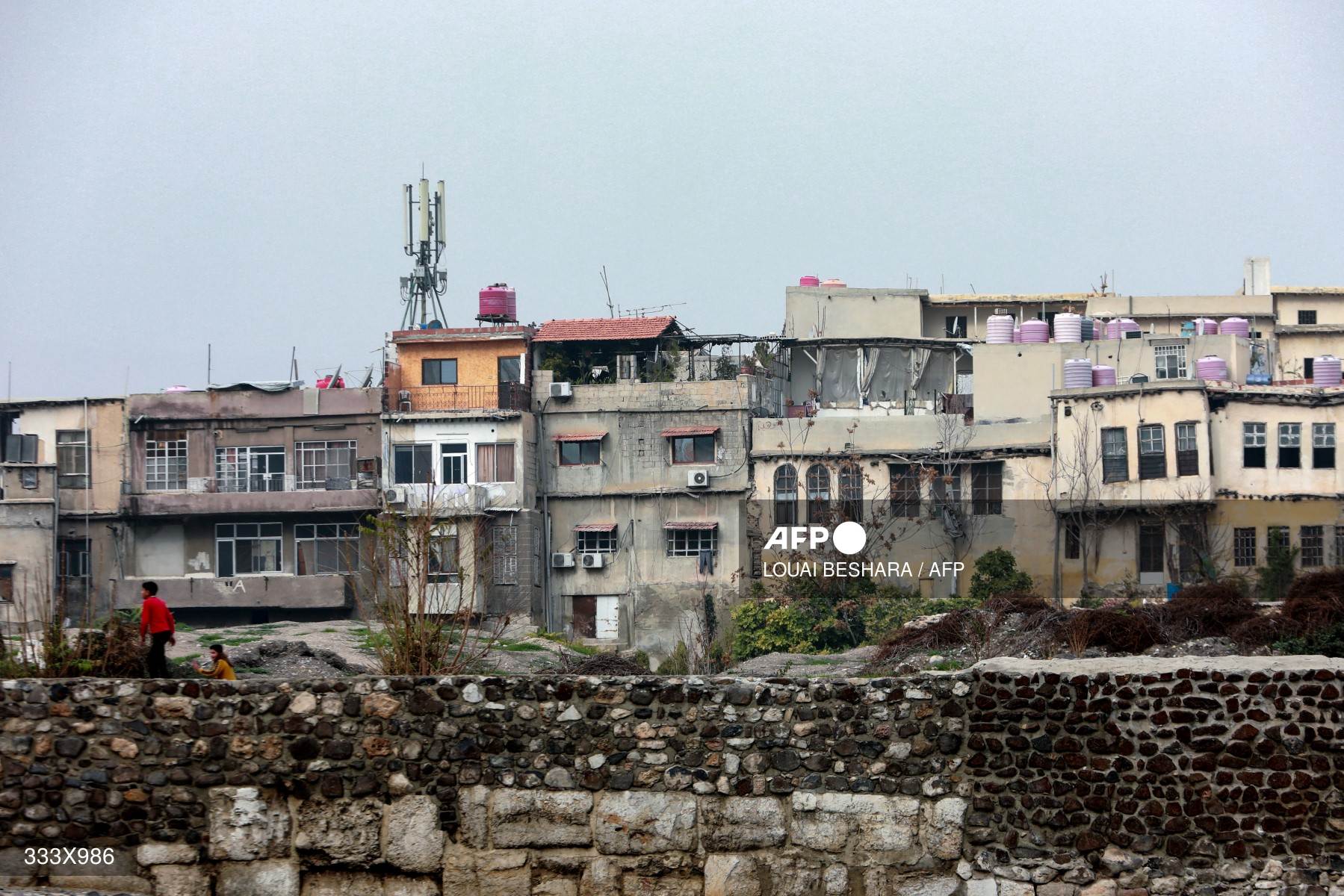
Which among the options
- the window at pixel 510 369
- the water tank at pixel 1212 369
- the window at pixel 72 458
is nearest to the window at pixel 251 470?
the window at pixel 72 458

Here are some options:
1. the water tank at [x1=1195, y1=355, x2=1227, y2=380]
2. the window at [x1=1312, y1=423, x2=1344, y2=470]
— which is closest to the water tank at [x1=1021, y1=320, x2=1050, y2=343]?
the water tank at [x1=1195, y1=355, x2=1227, y2=380]

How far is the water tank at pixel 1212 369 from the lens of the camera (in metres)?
48.6

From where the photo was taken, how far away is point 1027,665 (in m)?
11.9

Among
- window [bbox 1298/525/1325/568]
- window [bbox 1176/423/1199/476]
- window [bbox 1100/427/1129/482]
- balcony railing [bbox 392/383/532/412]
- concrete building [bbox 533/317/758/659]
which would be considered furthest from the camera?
balcony railing [bbox 392/383/532/412]

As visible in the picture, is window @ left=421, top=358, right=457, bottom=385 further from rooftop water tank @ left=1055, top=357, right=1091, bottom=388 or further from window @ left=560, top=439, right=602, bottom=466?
rooftop water tank @ left=1055, top=357, right=1091, bottom=388

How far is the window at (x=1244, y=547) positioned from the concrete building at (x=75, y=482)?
3141 centimetres

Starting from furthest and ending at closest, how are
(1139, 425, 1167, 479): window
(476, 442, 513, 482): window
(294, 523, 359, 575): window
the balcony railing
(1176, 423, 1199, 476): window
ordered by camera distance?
1. the balcony railing
2. (294, 523, 359, 575): window
3. (476, 442, 513, 482): window
4. (1139, 425, 1167, 479): window
5. (1176, 423, 1199, 476): window

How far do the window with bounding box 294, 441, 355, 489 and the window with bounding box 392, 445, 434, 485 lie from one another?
1248 millimetres

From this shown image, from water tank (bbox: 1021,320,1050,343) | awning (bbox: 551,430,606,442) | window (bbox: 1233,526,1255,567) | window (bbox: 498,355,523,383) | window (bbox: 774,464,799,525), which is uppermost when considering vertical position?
water tank (bbox: 1021,320,1050,343)

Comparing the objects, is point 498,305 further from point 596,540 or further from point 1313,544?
point 1313,544

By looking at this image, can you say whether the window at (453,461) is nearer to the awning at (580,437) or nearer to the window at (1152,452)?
the awning at (580,437)

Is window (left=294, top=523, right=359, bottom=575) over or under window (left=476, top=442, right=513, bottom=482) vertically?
under

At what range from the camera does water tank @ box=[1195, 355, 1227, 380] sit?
48.6 metres

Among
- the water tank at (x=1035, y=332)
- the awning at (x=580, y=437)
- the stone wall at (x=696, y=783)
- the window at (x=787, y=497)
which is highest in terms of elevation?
the water tank at (x=1035, y=332)
